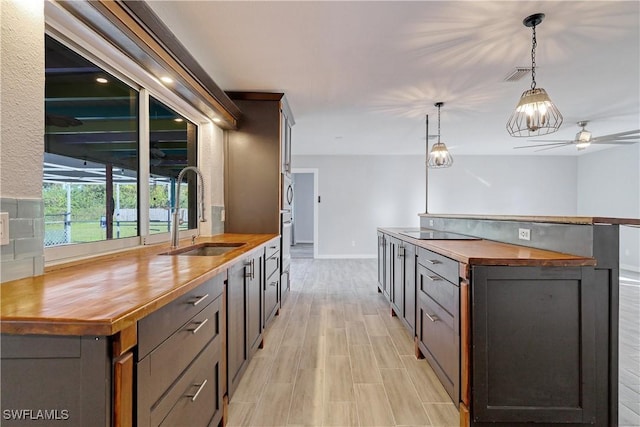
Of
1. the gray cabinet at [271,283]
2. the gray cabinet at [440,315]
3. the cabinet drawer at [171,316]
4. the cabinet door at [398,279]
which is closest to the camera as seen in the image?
the cabinet drawer at [171,316]

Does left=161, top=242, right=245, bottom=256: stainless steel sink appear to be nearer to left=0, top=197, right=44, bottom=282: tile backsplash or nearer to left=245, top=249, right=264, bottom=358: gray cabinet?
left=245, top=249, right=264, bottom=358: gray cabinet

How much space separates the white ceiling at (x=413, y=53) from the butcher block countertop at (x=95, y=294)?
5.46 feet

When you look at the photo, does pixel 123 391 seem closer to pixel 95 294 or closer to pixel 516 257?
pixel 95 294

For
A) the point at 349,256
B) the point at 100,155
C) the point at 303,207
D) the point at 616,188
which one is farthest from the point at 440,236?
the point at 303,207

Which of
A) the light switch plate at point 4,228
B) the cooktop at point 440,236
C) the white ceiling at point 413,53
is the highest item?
the white ceiling at point 413,53

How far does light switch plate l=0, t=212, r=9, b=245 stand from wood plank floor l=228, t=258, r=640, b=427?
1341 millimetres

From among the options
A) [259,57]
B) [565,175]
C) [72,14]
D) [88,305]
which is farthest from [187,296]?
[565,175]

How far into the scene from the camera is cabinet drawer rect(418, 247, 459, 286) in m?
1.64

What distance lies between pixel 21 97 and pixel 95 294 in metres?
0.82

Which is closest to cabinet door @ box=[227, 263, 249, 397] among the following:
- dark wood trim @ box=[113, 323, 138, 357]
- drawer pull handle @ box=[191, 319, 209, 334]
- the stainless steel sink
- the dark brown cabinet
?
the dark brown cabinet

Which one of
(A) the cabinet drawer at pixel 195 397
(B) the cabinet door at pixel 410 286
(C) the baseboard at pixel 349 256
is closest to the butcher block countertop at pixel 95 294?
(A) the cabinet drawer at pixel 195 397

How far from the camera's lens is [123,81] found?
6.85 ft

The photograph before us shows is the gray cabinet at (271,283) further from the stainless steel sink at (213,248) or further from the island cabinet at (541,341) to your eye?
the island cabinet at (541,341)

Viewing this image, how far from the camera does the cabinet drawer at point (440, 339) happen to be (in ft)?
5.40
